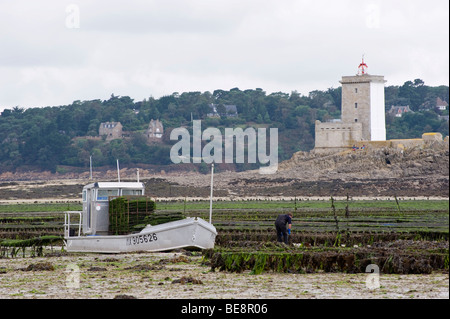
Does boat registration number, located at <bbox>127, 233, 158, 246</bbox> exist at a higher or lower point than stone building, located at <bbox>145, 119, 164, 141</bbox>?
lower

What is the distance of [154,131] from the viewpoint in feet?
577

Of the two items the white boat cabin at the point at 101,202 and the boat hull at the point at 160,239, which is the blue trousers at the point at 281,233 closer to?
the boat hull at the point at 160,239

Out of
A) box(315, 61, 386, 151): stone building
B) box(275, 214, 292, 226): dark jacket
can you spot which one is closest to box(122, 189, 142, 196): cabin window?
box(275, 214, 292, 226): dark jacket

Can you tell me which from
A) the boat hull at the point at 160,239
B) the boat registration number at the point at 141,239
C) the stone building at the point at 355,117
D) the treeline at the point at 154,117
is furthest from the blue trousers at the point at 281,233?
the treeline at the point at 154,117

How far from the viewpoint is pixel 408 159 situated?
93500 millimetres

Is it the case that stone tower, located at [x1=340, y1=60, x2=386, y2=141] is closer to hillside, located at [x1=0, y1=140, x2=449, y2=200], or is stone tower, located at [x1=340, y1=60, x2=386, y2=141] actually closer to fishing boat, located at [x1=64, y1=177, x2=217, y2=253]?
hillside, located at [x1=0, y1=140, x2=449, y2=200]

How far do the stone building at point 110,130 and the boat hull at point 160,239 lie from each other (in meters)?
143

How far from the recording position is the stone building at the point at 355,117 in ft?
342

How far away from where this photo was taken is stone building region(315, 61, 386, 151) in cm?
10419
